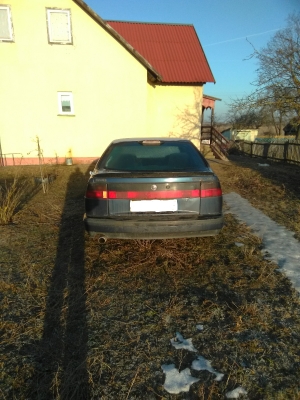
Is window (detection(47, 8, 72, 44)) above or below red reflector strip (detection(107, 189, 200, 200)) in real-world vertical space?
above

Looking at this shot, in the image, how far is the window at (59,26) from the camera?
10.6 m

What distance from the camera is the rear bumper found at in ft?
9.27

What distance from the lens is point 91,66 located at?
11.1 meters

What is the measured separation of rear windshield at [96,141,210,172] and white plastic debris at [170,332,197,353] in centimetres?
170

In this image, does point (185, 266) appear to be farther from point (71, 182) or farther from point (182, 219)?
point (71, 182)

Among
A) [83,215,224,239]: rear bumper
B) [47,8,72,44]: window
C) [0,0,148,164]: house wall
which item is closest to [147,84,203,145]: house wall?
[0,0,148,164]: house wall

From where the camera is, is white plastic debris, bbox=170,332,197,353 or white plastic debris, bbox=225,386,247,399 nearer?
white plastic debris, bbox=225,386,247,399

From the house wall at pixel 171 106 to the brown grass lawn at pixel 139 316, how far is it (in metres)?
10.9

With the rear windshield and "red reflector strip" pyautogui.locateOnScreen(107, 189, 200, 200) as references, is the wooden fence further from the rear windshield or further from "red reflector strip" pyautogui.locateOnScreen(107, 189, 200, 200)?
"red reflector strip" pyautogui.locateOnScreen(107, 189, 200, 200)

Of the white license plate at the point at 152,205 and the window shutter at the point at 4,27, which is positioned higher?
the window shutter at the point at 4,27

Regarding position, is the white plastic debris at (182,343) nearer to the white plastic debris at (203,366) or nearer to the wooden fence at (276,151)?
the white plastic debris at (203,366)

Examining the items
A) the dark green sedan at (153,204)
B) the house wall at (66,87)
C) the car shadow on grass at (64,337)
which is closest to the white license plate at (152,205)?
the dark green sedan at (153,204)

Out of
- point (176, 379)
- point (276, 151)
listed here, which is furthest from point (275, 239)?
point (276, 151)

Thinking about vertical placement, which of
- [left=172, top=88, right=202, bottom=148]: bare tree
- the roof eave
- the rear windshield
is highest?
the roof eave
